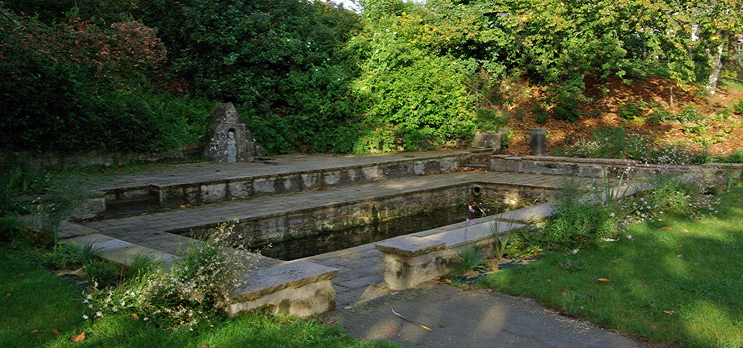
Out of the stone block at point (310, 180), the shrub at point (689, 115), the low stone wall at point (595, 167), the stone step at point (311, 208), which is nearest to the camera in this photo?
the stone step at point (311, 208)

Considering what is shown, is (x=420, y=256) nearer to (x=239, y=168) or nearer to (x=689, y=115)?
(x=239, y=168)

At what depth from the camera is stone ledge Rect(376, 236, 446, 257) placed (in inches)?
175

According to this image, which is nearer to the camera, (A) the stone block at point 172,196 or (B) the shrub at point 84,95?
(A) the stone block at point 172,196

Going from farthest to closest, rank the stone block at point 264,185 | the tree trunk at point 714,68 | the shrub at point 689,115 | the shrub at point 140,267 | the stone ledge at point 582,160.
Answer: the tree trunk at point 714,68
the shrub at point 689,115
the stone ledge at point 582,160
the stone block at point 264,185
the shrub at point 140,267

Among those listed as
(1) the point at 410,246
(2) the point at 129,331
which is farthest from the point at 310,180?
(2) the point at 129,331

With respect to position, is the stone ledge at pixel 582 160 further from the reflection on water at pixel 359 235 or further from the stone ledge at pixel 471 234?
the stone ledge at pixel 471 234

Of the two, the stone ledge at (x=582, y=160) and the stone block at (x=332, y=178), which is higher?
the stone ledge at (x=582, y=160)

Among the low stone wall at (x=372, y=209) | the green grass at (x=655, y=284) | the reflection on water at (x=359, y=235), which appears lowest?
the reflection on water at (x=359, y=235)

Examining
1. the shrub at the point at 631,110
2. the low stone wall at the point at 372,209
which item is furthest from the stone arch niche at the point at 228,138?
the shrub at the point at 631,110

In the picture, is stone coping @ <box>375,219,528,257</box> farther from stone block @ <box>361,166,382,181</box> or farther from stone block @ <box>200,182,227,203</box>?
stone block @ <box>361,166,382,181</box>

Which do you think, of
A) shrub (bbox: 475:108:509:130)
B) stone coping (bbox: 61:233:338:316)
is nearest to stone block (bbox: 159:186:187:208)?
stone coping (bbox: 61:233:338:316)

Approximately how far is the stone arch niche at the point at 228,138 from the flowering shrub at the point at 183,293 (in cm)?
836

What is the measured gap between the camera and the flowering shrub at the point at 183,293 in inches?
134

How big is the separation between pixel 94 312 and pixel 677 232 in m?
5.82
